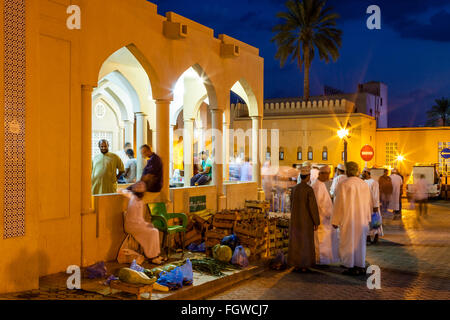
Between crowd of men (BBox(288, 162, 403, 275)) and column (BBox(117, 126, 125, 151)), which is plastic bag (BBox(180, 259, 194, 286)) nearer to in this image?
crowd of men (BBox(288, 162, 403, 275))

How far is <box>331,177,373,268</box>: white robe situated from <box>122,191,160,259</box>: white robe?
3334 mm

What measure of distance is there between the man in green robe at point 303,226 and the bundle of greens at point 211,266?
116cm

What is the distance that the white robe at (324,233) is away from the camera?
8.88m

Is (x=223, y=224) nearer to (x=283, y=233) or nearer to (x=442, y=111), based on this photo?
(x=283, y=233)

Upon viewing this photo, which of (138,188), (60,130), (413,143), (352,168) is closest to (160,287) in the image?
(138,188)

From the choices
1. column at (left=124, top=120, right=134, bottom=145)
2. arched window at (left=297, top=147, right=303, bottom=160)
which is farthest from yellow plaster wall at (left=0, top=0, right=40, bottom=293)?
arched window at (left=297, top=147, right=303, bottom=160)

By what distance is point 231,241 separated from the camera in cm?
872

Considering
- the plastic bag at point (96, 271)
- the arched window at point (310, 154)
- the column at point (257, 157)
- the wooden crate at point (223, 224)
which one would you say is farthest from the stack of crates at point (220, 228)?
the arched window at point (310, 154)

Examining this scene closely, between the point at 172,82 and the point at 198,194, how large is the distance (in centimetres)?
270

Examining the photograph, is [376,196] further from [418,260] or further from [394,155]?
[394,155]

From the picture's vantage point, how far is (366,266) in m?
8.82

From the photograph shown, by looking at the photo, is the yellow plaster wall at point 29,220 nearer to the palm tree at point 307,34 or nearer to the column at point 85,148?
the column at point 85,148

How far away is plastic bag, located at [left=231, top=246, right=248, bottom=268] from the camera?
26.9ft
